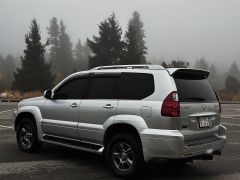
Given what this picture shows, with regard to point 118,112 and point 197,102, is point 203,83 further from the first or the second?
point 118,112

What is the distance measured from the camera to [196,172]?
23.7ft

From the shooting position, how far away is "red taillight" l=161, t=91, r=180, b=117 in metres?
6.18

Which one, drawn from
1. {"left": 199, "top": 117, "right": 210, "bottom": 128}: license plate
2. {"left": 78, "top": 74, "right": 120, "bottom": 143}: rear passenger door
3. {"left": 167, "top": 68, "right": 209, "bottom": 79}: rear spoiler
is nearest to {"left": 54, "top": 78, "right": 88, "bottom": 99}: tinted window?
{"left": 78, "top": 74, "right": 120, "bottom": 143}: rear passenger door

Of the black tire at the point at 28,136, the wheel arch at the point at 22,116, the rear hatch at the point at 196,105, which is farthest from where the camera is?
the wheel arch at the point at 22,116

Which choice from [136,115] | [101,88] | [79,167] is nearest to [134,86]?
[136,115]

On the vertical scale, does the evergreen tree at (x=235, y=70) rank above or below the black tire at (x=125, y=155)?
above

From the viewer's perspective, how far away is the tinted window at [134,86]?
6570mm

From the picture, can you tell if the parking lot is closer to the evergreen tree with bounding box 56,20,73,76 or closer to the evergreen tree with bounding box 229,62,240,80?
the evergreen tree with bounding box 56,20,73,76

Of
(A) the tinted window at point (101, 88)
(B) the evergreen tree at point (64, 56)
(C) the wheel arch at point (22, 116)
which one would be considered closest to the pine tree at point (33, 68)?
(B) the evergreen tree at point (64, 56)

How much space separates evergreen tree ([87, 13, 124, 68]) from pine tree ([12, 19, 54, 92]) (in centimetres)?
866

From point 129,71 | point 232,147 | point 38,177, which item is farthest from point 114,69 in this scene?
point 232,147

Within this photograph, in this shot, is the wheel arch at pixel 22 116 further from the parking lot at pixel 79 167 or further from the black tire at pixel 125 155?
the black tire at pixel 125 155

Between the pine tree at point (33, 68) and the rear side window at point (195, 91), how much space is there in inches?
1776

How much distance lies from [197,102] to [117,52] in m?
52.8
